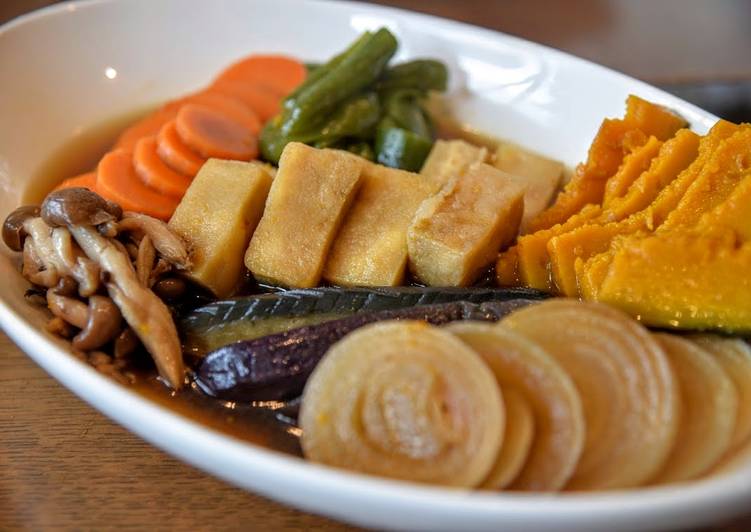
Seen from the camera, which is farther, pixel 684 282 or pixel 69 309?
pixel 69 309

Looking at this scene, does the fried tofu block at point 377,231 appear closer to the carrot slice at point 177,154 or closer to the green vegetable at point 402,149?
the green vegetable at point 402,149

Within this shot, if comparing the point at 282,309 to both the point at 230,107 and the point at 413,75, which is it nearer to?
the point at 230,107

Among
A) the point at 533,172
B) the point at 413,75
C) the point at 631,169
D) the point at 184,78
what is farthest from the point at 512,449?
the point at 184,78

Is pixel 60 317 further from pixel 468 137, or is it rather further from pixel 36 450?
pixel 468 137

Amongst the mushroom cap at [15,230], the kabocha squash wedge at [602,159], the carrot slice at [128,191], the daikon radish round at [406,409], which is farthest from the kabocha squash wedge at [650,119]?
the mushroom cap at [15,230]

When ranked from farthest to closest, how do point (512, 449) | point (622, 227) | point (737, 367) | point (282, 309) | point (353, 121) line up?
1. point (353, 121)
2. point (622, 227)
3. point (282, 309)
4. point (737, 367)
5. point (512, 449)

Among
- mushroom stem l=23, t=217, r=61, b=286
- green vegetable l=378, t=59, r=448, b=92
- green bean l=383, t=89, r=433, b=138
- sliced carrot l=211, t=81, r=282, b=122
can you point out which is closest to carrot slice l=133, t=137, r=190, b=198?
mushroom stem l=23, t=217, r=61, b=286
